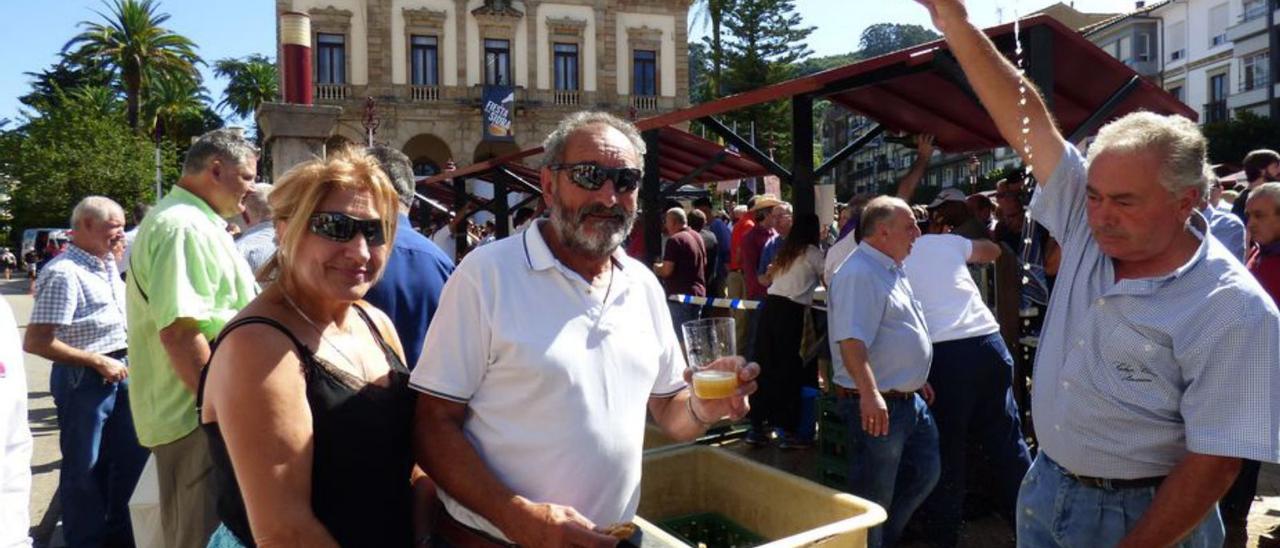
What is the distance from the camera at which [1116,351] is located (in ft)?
6.79

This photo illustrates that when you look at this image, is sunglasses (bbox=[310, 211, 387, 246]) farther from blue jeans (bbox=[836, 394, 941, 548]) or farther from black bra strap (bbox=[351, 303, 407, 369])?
blue jeans (bbox=[836, 394, 941, 548])

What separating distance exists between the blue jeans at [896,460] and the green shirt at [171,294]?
2.71 m

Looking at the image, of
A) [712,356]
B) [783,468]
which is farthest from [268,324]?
[783,468]

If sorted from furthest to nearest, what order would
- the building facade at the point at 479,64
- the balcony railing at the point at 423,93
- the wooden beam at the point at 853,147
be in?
the balcony railing at the point at 423,93
the building facade at the point at 479,64
the wooden beam at the point at 853,147

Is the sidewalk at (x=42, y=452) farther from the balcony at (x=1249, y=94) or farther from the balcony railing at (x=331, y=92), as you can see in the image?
the balcony at (x=1249, y=94)

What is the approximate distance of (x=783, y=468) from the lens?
5891 millimetres

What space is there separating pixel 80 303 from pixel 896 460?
4.21 metres

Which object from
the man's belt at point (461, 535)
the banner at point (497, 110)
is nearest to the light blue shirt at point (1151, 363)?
the man's belt at point (461, 535)

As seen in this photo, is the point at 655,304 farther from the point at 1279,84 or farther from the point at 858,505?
the point at 1279,84

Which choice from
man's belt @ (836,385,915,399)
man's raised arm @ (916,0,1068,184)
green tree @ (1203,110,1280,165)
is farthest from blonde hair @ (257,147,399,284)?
green tree @ (1203,110,1280,165)

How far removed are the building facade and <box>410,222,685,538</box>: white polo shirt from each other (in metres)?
33.2

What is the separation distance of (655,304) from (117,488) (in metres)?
3.50

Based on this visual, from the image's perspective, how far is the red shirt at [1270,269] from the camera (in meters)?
4.78

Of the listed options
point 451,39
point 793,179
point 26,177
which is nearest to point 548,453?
point 793,179
